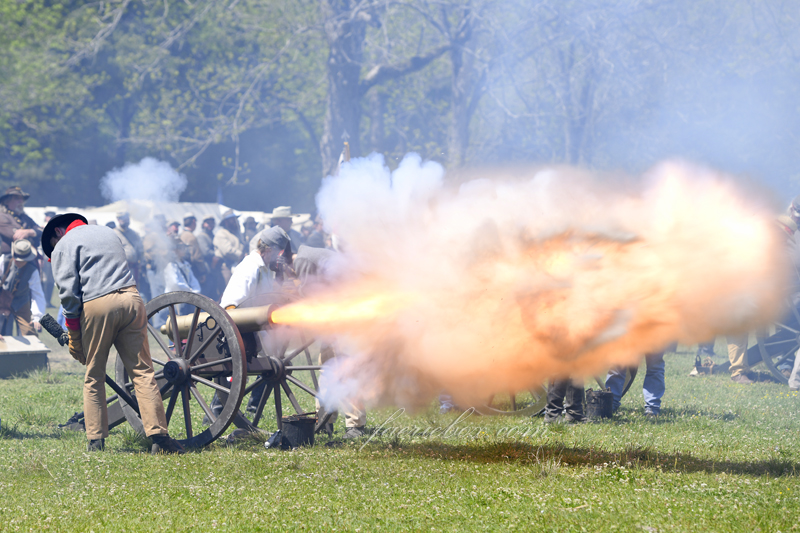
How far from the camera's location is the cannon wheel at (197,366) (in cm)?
638

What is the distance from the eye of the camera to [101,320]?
627 cm

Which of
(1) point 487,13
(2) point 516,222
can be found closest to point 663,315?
(2) point 516,222

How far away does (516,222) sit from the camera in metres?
5.92

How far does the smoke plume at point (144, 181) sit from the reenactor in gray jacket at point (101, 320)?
2154 centimetres

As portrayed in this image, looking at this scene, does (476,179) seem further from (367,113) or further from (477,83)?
(367,113)

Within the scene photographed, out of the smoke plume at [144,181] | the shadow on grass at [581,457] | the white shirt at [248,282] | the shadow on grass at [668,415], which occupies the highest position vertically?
the smoke plume at [144,181]

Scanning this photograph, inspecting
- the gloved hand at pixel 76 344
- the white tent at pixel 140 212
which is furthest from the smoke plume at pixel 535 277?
the white tent at pixel 140 212

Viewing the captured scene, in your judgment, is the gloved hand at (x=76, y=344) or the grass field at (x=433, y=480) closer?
the grass field at (x=433, y=480)

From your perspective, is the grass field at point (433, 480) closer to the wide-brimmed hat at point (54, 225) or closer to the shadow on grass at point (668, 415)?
the shadow on grass at point (668, 415)

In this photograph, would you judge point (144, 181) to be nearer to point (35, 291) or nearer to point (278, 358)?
point (35, 291)

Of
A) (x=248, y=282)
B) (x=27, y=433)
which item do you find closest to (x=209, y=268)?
(x=248, y=282)

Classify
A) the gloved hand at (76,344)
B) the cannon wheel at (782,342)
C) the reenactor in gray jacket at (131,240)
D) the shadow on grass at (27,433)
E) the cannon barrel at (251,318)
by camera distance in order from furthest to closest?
1. the reenactor in gray jacket at (131,240)
2. the cannon wheel at (782,342)
3. the shadow on grass at (27,433)
4. the cannon barrel at (251,318)
5. the gloved hand at (76,344)

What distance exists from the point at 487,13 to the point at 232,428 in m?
17.5

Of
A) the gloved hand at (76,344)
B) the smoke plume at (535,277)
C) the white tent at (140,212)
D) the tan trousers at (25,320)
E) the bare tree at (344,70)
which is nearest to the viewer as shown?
the smoke plume at (535,277)
